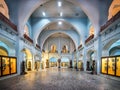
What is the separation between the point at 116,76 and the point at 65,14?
49.0ft

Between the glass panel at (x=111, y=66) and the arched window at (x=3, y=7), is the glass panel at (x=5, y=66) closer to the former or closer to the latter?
the arched window at (x=3, y=7)

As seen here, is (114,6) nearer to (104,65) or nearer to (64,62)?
(104,65)

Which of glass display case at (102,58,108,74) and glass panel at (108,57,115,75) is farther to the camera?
glass display case at (102,58,108,74)

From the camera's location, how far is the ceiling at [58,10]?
1866cm

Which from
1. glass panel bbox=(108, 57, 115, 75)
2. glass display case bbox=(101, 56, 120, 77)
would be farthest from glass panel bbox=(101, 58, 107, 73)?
glass panel bbox=(108, 57, 115, 75)

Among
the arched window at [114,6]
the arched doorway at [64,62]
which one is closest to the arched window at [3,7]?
the arched window at [114,6]

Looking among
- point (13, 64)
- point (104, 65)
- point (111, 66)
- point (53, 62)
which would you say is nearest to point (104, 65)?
point (104, 65)

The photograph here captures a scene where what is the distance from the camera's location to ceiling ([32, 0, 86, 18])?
1866 cm

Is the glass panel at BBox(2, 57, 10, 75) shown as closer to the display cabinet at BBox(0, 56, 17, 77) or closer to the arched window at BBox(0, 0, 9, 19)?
the display cabinet at BBox(0, 56, 17, 77)

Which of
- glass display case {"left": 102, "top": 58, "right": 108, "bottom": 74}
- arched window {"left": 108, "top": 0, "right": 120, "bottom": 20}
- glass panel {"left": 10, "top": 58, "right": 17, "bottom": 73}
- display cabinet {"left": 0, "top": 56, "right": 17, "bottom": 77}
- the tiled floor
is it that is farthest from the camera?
arched window {"left": 108, "top": 0, "right": 120, "bottom": 20}

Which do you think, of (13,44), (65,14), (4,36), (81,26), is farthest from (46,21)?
(4,36)

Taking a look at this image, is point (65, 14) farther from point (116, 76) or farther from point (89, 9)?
point (116, 76)

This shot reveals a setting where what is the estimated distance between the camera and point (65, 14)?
2303cm

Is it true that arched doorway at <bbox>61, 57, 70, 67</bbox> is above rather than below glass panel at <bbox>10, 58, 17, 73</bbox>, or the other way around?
below
